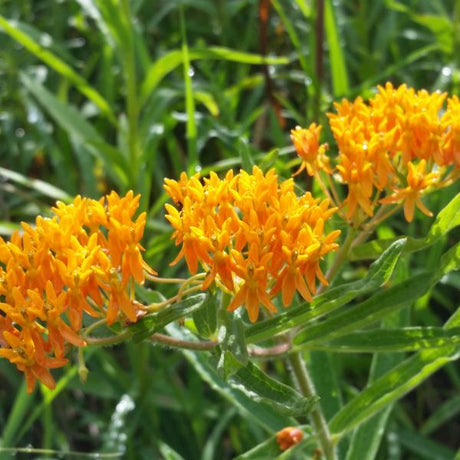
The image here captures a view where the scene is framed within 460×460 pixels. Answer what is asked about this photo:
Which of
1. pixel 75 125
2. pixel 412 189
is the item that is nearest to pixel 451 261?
pixel 412 189

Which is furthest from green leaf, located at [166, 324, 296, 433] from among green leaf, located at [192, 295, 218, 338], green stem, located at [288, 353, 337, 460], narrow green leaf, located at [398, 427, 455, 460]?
narrow green leaf, located at [398, 427, 455, 460]

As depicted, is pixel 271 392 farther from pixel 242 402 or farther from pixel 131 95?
pixel 131 95

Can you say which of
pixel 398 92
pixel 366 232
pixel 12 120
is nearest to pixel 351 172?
pixel 366 232

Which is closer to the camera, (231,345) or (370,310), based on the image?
(231,345)

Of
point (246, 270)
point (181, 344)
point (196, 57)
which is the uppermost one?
point (196, 57)

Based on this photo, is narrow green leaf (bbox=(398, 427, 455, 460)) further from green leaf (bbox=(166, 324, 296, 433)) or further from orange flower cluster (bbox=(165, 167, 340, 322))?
orange flower cluster (bbox=(165, 167, 340, 322))

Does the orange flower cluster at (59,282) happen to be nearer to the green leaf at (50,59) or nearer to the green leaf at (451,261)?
the green leaf at (451,261)

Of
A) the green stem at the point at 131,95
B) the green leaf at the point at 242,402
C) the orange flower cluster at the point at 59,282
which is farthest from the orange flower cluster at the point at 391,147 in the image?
the green stem at the point at 131,95
